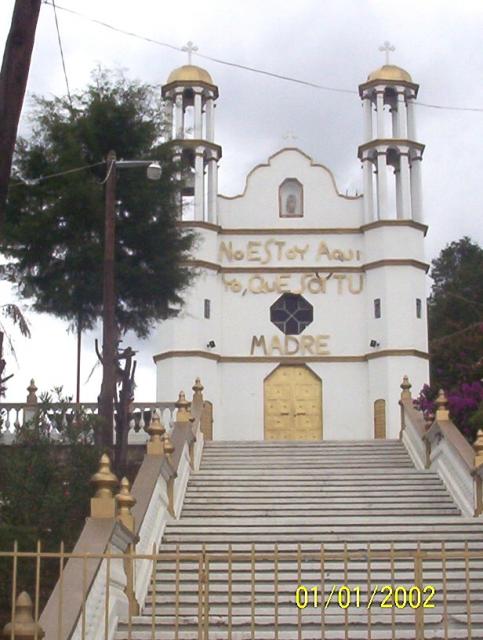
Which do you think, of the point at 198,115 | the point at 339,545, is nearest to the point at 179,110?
the point at 198,115

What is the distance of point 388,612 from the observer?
1251 centimetres

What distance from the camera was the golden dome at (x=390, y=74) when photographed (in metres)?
33.6

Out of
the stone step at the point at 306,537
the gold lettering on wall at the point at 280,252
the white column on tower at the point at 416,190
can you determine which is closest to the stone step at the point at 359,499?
the stone step at the point at 306,537

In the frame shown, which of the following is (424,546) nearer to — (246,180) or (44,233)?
(44,233)

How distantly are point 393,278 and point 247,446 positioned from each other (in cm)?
1044

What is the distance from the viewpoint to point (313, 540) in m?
15.6

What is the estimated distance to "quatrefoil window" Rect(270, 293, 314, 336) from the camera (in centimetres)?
3219

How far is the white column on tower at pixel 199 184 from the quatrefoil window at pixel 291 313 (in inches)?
121

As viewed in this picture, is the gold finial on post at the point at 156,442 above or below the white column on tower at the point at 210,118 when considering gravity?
below

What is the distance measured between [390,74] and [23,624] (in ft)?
89.6

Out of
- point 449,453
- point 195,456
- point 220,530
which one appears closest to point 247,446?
point 195,456

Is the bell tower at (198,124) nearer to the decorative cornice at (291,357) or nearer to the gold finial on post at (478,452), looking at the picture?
the decorative cornice at (291,357)

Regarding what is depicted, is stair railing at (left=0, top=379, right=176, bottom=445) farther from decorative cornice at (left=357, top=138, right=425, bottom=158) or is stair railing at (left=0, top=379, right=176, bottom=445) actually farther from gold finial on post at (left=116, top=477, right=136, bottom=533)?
decorative cornice at (left=357, top=138, right=425, bottom=158)

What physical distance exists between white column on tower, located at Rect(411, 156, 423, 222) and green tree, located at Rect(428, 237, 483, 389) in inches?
130
